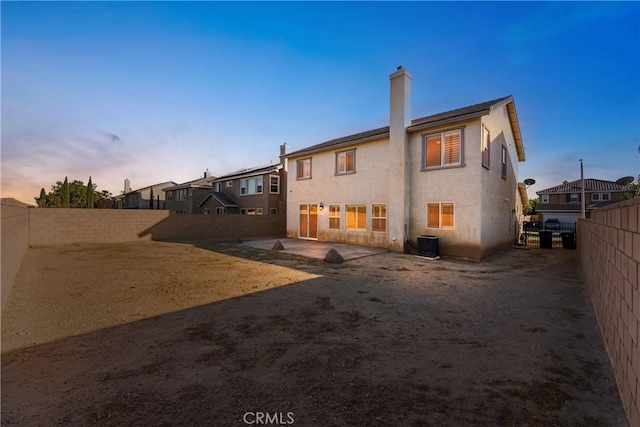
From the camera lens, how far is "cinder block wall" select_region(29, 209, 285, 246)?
50.1ft

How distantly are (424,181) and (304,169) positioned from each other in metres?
8.95

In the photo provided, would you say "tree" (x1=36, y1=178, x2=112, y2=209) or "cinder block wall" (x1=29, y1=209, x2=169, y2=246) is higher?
"tree" (x1=36, y1=178, x2=112, y2=209)

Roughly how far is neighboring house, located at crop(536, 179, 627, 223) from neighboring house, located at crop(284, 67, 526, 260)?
1307 inches

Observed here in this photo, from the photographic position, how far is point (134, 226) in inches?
703

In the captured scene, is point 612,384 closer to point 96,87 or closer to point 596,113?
point 96,87

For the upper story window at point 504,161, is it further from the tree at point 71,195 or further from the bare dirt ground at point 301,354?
the tree at point 71,195

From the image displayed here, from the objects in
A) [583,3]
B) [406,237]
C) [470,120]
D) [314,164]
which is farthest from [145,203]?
[583,3]

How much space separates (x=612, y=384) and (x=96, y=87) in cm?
1573

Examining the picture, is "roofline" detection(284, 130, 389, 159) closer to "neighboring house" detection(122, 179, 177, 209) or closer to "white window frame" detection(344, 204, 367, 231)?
"white window frame" detection(344, 204, 367, 231)

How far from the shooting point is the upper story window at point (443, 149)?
12.7 metres

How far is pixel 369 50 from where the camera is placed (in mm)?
14430

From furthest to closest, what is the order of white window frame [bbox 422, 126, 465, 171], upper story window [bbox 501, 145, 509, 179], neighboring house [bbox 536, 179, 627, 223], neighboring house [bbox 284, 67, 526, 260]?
neighboring house [bbox 536, 179, 627, 223]
upper story window [bbox 501, 145, 509, 179]
white window frame [bbox 422, 126, 465, 171]
neighboring house [bbox 284, 67, 526, 260]

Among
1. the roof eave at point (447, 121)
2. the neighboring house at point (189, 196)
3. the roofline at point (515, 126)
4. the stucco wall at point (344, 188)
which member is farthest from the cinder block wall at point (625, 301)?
the neighboring house at point (189, 196)

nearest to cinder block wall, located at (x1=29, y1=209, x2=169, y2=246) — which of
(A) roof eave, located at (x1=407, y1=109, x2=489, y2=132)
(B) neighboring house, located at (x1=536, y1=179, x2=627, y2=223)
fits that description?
(A) roof eave, located at (x1=407, y1=109, x2=489, y2=132)
